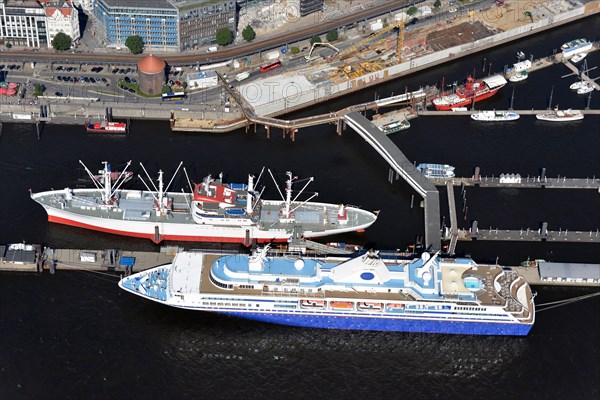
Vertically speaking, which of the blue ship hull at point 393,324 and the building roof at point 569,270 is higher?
the building roof at point 569,270

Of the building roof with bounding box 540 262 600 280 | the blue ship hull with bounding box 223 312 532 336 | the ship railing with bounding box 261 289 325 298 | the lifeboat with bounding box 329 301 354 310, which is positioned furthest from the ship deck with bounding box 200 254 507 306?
the building roof with bounding box 540 262 600 280

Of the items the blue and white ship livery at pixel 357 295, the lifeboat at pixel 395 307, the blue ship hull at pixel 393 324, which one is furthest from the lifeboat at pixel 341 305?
the lifeboat at pixel 395 307

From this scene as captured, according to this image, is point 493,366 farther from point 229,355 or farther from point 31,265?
point 31,265

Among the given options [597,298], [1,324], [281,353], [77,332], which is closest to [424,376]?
[281,353]

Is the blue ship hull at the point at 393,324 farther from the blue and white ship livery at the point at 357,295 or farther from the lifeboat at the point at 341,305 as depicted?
the lifeboat at the point at 341,305

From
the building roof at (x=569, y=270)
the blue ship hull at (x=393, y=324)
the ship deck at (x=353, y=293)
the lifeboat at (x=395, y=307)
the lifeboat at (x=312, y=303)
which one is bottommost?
the blue ship hull at (x=393, y=324)
